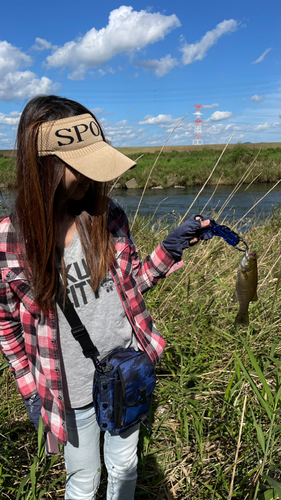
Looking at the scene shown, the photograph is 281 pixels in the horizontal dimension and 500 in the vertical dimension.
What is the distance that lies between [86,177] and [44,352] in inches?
27.9

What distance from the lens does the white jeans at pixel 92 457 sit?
1402 millimetres

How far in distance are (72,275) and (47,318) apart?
0.19 meters

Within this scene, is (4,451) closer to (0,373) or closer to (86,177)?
(0,373)

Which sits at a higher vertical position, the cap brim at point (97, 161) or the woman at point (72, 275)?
the cap brim at point (97, 161)

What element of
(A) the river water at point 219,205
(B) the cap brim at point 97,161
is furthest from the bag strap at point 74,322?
(A) the river water at point 219,205

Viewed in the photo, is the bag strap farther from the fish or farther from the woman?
the fish

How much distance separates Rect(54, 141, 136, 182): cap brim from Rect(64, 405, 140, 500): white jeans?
0.97 meters

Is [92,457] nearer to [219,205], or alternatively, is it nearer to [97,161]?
[97,161]

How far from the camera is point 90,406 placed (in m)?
1.40

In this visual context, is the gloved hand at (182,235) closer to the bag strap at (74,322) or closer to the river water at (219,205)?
the bag strap at (74,322)

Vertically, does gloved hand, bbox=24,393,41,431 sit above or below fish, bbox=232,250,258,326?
below

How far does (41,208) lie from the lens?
121 centimetres

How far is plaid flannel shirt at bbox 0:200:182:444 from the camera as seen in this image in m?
1.28

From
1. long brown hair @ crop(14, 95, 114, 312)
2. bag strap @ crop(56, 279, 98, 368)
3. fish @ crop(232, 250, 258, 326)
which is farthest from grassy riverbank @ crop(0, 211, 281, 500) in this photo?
long brown hair @ crop(14, 95, 114, 312)
